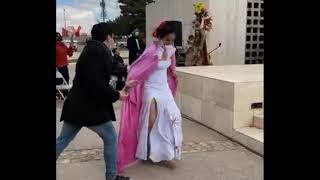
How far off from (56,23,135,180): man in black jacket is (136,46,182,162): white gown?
885mm

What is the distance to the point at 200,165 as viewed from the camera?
16.6 feet

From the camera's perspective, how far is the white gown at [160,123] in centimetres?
492

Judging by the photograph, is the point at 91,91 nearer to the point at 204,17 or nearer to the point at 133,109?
the point at 133,109

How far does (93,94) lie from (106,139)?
18.5 inches

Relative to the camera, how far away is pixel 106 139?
4.08 m

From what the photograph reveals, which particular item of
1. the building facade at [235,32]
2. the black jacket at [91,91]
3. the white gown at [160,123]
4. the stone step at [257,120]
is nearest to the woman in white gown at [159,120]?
the white gown at [160,123]

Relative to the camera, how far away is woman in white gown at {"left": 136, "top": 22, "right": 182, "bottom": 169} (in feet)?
16.1

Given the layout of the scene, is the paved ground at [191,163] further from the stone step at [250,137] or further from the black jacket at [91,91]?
the black jacket at [91,91]

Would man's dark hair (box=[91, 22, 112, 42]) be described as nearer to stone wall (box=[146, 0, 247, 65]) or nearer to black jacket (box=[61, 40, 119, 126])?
black jacket (box=[61, 40, 119, 126])

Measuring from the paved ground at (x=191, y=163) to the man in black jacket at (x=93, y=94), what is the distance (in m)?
0.87

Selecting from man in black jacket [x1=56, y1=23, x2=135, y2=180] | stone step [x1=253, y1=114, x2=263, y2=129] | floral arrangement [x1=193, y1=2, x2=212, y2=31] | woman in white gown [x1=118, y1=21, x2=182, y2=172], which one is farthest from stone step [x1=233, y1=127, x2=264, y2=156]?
floral arrangement [x1=193, y1=2, x2=212, y2=31]
